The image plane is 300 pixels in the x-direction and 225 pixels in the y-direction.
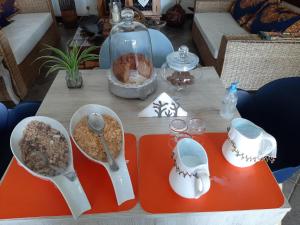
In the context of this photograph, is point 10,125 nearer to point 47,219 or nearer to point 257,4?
point 47,219

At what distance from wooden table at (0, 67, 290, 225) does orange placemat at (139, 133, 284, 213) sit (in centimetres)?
2

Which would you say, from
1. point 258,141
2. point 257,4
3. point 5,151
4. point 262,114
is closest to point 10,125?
point 5,151

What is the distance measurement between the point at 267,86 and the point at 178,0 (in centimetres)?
290

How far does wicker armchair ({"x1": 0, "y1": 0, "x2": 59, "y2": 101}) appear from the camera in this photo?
1.72 m

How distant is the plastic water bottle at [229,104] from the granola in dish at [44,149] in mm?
547

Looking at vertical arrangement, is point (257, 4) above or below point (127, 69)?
below

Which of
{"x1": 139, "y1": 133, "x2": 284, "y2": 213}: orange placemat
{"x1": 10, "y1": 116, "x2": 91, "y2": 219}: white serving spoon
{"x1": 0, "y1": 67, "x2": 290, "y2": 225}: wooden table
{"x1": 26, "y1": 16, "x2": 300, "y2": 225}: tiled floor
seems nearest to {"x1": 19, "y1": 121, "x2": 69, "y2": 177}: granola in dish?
{"x1": 10, "y1": 116, "x2": 91, "y2": 219}: white serving spoon

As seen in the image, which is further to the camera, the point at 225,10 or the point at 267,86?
the point at 225,10

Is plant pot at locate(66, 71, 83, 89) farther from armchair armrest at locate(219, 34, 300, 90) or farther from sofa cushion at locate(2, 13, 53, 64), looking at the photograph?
sofa cushion at locate(2, 13, 53, 64)

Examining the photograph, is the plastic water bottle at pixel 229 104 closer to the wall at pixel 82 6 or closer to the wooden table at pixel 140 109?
the wooden table at pixel 140 109

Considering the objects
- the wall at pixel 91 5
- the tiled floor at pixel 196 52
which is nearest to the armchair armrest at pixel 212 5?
the tiled floor at pixel 196 52

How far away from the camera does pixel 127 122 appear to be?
83 centimetres

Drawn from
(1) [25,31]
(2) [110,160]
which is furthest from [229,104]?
(1) [25,31]

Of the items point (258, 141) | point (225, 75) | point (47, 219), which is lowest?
point (225, 75)
